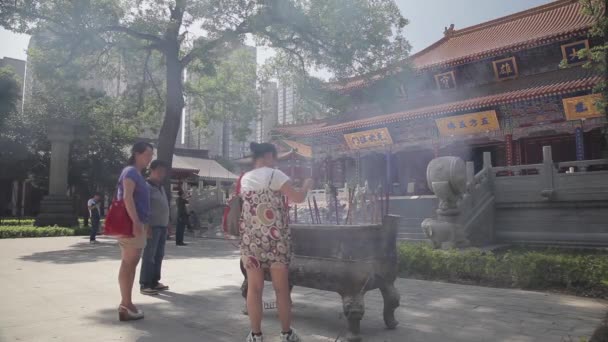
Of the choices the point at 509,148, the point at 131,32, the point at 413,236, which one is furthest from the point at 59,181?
the point at 509,148

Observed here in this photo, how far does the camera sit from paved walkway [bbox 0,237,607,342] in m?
3.20

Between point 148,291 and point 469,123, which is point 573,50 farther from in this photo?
point 148,291

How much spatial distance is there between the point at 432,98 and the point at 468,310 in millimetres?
15133

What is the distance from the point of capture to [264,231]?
2.88 m

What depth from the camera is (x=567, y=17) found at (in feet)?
54.9

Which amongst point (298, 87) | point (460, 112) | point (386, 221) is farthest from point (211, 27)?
point (386, 221)

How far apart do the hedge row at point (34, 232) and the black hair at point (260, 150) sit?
1473 centimetres

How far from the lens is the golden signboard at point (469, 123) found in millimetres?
14883

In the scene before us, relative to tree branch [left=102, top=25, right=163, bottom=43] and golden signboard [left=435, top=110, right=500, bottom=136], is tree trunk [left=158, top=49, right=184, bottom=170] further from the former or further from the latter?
golden signboard [left=435, top=110, right=500, bottom=136]

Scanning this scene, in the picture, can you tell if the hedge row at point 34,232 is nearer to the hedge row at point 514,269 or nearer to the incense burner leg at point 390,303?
the hedge row at point 514,269

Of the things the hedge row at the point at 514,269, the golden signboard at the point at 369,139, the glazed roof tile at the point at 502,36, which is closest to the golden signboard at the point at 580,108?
the glazed roof tile at the point at 502,36

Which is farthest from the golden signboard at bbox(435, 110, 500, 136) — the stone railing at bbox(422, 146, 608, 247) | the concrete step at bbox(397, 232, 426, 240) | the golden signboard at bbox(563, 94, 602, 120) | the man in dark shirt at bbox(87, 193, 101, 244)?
the man in dark shirt at bbox(87, 193, 101, 244)

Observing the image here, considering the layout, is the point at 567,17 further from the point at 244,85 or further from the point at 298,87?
the point at 244,85

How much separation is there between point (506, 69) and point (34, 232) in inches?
726
